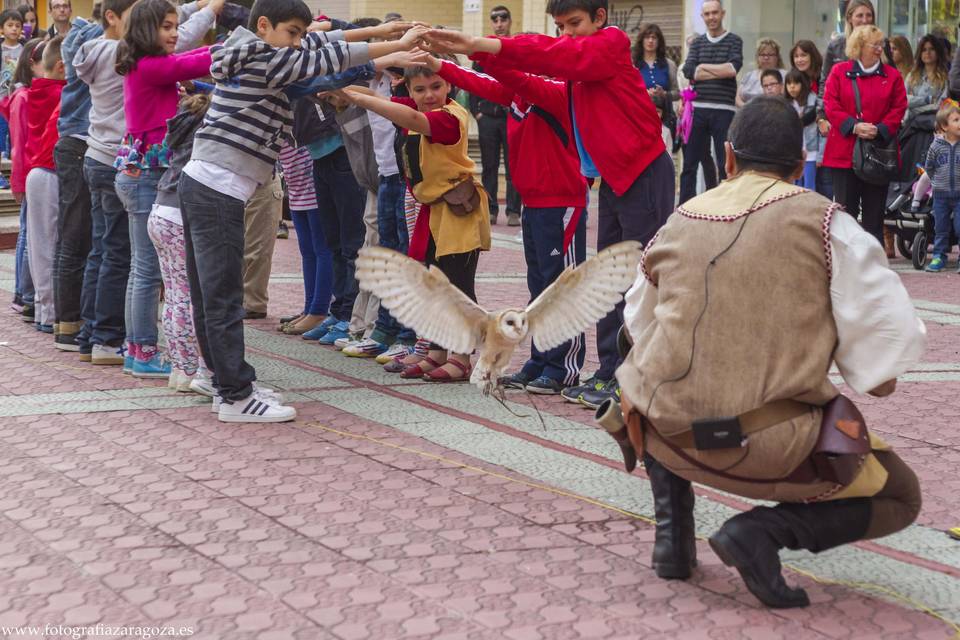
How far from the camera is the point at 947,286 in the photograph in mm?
11930

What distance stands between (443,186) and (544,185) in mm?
579

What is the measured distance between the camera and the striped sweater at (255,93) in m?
6.27

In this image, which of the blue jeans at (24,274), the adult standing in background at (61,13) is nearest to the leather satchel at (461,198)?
the blue jeans at (24,274)

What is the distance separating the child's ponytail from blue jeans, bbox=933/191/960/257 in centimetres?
805

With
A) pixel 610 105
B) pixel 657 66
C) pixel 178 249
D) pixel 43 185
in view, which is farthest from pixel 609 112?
pixel 657 66

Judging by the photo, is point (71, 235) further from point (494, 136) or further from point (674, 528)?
point (494, 136)

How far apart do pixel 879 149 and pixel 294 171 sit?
601cm

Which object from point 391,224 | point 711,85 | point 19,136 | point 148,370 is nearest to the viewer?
point 148,370

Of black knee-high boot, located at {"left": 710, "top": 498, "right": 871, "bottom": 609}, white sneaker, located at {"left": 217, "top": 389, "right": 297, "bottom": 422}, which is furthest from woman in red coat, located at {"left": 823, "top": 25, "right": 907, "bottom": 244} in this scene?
black knee-high boot, located at {"left": 710, "top": 498, "right": 871, "bottom": 609}

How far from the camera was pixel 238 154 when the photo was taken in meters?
6.49

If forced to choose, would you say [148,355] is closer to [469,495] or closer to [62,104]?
[62,104]

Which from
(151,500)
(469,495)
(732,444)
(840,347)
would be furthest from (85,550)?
(840,347)

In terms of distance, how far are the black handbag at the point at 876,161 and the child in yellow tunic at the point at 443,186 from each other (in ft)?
19.8

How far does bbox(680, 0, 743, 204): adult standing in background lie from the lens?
48.3 feet
